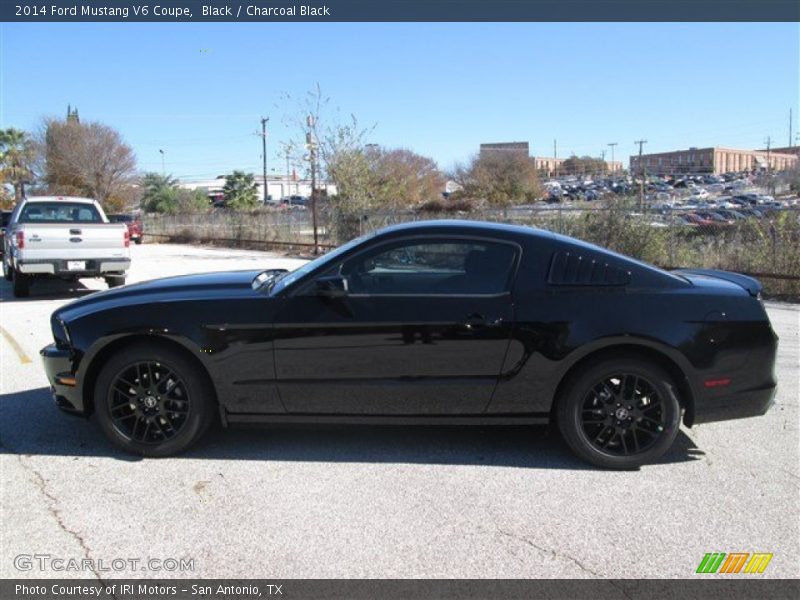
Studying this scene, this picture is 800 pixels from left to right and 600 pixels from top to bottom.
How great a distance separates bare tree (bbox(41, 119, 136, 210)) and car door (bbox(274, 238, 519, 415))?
53.6 meters

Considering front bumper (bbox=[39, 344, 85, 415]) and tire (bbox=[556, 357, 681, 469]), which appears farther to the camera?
front bumper (bbox=[39, 344, 85, 415])

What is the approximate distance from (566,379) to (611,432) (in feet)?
1.42

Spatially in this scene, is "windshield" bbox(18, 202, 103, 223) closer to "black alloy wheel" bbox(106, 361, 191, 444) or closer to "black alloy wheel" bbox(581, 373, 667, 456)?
"black alloy wheel" bbox(106, 361, 191, 444)

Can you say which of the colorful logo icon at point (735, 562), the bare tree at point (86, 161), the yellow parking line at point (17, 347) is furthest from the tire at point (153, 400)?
the bare tree at point (86, 161)

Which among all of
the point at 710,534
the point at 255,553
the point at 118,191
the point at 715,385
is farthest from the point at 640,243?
the point at 118,191

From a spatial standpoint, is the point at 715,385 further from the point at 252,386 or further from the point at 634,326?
Result: the point at 252,386

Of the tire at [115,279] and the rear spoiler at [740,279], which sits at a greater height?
the rear spoiler at [740,279]

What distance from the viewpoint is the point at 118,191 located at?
53.9 meters

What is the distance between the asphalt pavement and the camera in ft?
10.2

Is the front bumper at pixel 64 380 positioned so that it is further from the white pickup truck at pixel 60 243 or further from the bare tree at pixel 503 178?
the bare tree at pixel 503 178

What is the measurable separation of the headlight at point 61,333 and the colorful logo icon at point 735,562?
3876 mm

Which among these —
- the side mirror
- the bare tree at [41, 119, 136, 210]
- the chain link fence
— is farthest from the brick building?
the side mirror

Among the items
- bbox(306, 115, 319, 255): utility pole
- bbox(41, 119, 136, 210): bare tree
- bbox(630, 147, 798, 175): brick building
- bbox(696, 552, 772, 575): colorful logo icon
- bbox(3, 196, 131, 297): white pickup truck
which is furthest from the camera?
bbox(630, 147, 798, 175): brick building

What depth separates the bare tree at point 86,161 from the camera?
51.2 meters
